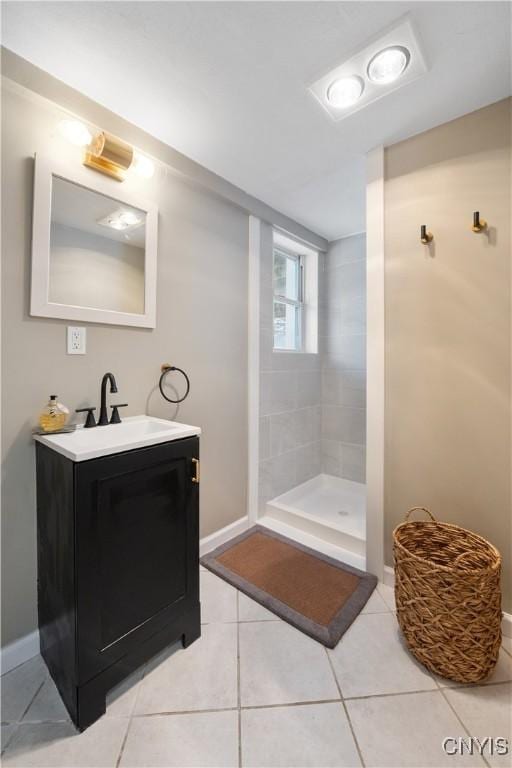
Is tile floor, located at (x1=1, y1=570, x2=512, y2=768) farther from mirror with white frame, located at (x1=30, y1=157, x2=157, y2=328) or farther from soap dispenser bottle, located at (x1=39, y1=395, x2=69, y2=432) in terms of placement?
mirror with white frame, located at (x1=30, y1=157, x2=157, y2=328)

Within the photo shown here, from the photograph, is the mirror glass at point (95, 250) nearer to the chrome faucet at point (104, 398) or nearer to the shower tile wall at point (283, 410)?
the chrome faucet at point (104, 398)

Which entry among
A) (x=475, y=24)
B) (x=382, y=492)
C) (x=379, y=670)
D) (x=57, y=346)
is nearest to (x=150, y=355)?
(x=57, y=346)

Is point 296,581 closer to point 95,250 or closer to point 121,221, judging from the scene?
point 95,250

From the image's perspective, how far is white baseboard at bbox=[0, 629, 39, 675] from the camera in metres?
1.21

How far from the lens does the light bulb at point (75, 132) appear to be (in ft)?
4.34

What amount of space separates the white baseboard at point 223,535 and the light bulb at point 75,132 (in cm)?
213

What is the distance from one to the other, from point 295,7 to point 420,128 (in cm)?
87

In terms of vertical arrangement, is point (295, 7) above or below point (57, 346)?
above

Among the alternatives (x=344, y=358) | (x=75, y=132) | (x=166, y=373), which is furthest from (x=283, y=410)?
(x=75, y=132)

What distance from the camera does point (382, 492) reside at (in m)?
1.75

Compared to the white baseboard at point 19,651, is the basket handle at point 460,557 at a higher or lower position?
higher

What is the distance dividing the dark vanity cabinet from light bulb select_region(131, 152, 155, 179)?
134cm

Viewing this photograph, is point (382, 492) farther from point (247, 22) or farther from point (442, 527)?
point (247, 22)

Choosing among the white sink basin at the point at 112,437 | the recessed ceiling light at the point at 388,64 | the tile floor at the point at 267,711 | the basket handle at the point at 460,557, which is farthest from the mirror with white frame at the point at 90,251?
the basket handle at the point at 460,557
